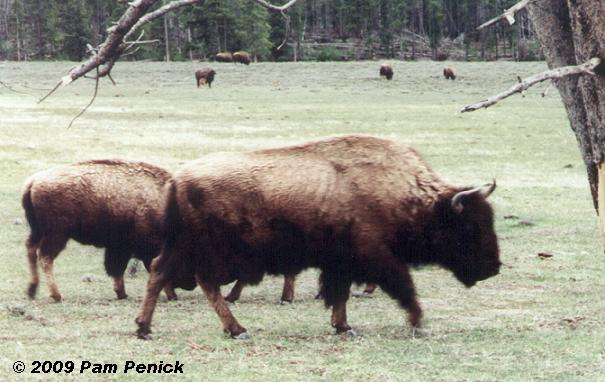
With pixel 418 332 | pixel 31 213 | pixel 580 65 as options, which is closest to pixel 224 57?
pixel 31 213

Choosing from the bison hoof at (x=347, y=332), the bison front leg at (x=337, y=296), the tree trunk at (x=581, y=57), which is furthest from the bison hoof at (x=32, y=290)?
the tree trunk at (x=581, y=57)

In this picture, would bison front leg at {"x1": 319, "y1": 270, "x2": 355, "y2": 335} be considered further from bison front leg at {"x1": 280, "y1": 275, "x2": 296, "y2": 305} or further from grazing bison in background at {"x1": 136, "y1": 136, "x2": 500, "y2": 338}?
bison front leg at {"x1": 280, "y1": 275, "x2": 296, "y2": 305}

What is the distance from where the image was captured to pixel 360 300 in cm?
1002

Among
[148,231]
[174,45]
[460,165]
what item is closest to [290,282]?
[148,231]

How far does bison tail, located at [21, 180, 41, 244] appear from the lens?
1048 cm

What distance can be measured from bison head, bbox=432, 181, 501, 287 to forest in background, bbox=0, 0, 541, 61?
64.7 meters

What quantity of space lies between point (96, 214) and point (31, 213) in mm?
694

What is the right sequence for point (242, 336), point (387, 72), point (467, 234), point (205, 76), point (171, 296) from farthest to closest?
point (387, 72) → point (205, 76) → point (171, 296) → point (467, 234) → point (242, 336)

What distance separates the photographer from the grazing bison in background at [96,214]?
1031 cm

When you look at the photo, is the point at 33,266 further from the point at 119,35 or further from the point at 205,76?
the point at 205,76

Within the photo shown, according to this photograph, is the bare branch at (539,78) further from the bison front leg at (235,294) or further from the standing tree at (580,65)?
the bison front leg at (235,294)

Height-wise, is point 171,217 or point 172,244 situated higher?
point 171,217

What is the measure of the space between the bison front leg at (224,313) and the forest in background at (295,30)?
6494cm

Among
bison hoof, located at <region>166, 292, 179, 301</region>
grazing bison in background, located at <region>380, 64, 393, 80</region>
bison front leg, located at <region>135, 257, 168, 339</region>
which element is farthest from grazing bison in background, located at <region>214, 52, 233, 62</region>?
bison front leg, located at <region>135, 257, 168, 339</region>
